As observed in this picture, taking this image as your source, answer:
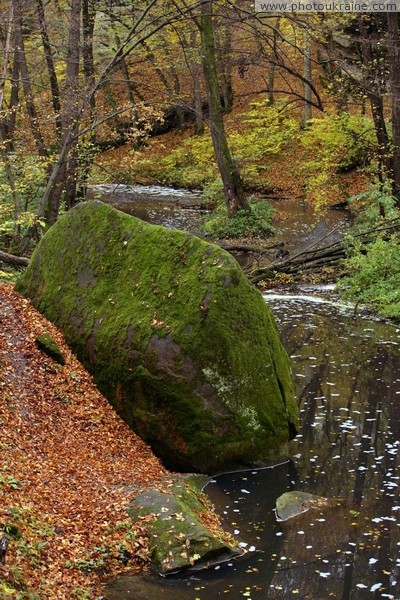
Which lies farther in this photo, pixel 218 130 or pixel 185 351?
pixel 218 130

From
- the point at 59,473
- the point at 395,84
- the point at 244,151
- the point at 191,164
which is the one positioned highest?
the point at 395,84

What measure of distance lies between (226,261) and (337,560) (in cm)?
390

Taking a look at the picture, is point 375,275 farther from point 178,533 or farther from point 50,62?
point 50,62

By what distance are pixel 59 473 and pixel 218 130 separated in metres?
16.6

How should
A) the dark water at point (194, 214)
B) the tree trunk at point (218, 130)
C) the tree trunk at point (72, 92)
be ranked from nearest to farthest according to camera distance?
the tree trunk at point (72, 92) → the dark water at point (194, 214) → the tree trunk at point (218, 130)

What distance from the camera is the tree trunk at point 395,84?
58.8 ft

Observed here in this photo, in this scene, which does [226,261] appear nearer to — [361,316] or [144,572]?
[144,572]

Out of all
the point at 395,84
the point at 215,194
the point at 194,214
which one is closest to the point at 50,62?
the point at 194,214

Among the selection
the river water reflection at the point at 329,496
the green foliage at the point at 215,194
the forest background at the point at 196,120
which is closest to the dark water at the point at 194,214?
the green foliage at the point at 215,194

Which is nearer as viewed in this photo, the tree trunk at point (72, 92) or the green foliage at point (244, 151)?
the tree trunk at point (72, 92)


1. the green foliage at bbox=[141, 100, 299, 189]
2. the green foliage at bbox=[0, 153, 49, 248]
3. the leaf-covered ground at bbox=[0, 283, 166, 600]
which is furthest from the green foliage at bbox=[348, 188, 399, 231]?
the leaf-covered ground at bbox=[0, 283, 166, 600]

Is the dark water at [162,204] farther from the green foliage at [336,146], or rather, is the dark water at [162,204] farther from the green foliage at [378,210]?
the green foliage at [378,210]

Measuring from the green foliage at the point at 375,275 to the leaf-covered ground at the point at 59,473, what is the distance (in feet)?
26.1

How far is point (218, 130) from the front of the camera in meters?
21.8
